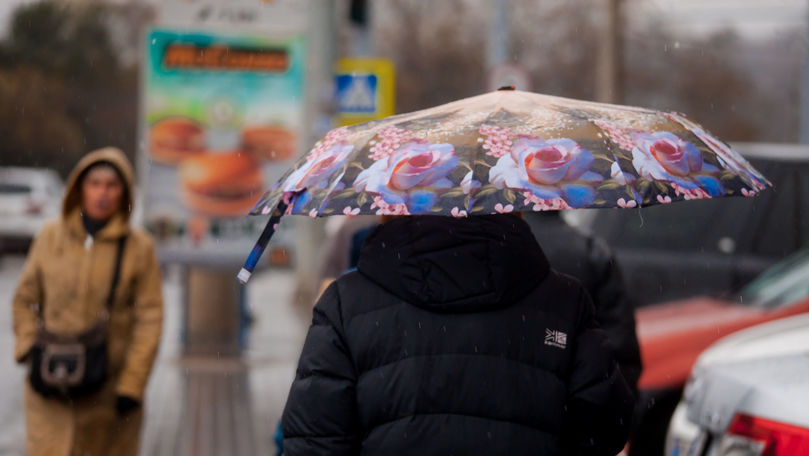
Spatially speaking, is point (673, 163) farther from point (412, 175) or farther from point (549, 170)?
point (412, 175)

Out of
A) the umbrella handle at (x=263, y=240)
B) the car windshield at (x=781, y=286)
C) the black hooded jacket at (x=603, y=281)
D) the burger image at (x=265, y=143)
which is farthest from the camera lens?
the burger image at (x=265, y=143)

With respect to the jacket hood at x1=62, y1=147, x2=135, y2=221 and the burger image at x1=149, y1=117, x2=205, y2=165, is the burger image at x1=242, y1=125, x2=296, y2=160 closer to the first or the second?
the burger image at x1=149, y1=117, x2=205, y2=165

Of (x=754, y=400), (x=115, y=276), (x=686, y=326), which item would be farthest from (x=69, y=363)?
(x=686, y=326)

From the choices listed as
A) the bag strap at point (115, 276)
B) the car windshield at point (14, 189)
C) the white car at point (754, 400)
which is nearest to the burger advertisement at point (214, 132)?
the bag strap at point (115, 276)

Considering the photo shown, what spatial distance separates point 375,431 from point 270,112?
27.9ft

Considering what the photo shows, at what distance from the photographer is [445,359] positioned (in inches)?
A: 115

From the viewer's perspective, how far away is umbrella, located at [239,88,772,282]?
2947 millimetres

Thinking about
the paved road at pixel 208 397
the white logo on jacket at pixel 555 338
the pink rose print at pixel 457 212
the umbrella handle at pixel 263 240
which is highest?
the pink rose print at pixel 457 212

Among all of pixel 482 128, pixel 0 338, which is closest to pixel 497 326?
pixel 482 128

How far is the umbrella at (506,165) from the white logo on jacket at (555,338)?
0.29m

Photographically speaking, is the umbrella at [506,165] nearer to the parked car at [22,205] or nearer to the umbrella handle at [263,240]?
the umbrella handle at [263,240]

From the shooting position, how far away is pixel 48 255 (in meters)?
5.45

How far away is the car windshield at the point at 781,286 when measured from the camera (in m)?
7.40

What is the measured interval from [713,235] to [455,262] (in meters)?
6.08
